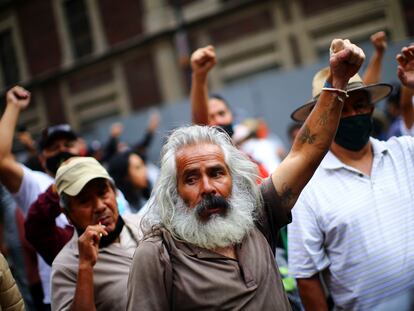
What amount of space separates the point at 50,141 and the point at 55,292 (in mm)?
1479

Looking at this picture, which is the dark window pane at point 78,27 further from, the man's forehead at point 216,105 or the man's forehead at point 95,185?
the man's forehead at point 95,185

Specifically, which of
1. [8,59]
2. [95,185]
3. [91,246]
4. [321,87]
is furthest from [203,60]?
[8,59]

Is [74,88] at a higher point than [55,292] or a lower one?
higher

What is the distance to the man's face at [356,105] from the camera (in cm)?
268

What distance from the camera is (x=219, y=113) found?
12.5 ft

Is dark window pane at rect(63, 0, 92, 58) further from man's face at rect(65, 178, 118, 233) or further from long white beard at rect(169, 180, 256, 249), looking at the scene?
long white beard at rect(169, 180, 256, 249)

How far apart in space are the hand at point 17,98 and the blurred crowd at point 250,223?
348 mm

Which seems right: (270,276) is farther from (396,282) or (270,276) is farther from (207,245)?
(396,282)

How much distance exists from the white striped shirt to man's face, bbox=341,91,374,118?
25cm

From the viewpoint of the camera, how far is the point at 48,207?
2.87 meters

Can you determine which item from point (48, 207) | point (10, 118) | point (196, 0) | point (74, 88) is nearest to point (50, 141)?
point (10, 118)

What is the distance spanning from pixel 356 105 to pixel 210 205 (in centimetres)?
106

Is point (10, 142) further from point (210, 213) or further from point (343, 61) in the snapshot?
point (343, 61)

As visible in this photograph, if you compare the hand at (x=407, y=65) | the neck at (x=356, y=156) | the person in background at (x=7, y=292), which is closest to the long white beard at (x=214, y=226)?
the neck at (x=356, y=156)
